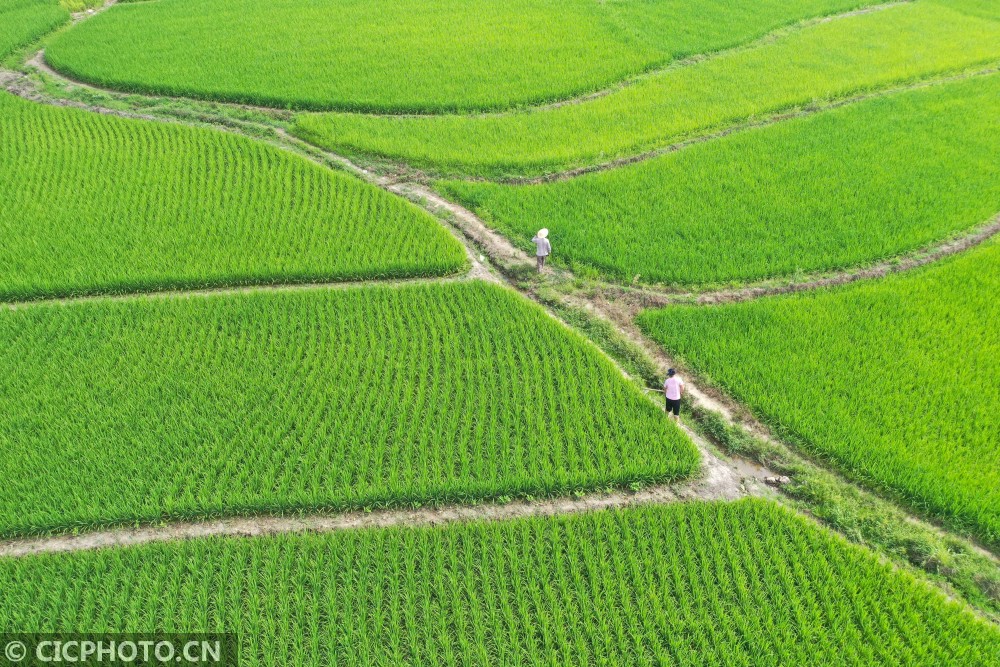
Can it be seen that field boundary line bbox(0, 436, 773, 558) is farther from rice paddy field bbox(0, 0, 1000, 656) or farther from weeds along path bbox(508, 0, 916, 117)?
weeds along path bbox(508, 0, 916, 117)

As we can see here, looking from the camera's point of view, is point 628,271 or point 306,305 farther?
point 628,271

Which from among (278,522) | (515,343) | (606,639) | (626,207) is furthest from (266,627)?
(626,207)

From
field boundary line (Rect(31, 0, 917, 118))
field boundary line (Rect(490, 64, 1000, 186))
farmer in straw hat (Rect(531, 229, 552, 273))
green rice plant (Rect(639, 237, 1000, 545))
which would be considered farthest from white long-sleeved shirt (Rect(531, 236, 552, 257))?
field boundary line (Rect(31, 0, 917, 118))

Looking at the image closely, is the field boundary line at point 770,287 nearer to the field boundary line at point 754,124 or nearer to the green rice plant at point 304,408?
the green rice plant at point 304,408

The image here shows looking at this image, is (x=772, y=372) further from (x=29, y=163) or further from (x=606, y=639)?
(x=29, y=163)

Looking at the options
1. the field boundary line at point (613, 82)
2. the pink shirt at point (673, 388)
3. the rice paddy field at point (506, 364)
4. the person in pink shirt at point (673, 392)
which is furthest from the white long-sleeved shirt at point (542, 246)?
the field boundary line at point (613, 82)

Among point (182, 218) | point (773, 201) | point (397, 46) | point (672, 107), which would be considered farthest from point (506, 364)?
point (397, 46)
